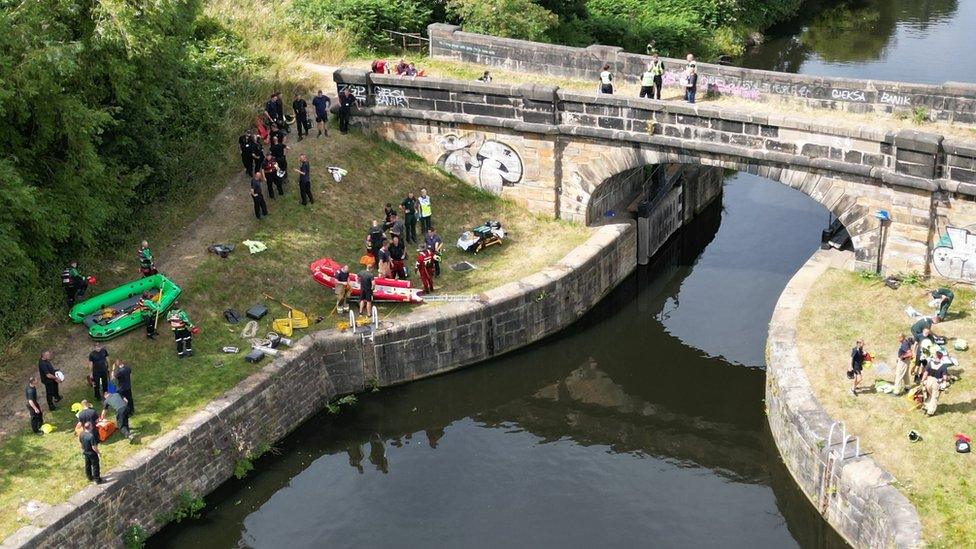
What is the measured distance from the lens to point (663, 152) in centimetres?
3181

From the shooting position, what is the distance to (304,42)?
41656 millimetres

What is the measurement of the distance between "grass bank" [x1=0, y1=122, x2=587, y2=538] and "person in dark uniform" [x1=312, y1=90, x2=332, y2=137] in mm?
493

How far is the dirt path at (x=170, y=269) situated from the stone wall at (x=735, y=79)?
25.5 feet

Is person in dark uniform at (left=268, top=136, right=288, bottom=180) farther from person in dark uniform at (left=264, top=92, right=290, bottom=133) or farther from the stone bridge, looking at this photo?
the stone bridge

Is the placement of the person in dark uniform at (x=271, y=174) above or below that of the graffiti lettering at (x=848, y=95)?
below

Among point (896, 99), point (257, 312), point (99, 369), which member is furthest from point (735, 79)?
point (99, 369)

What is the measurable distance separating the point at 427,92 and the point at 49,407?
14956 mm

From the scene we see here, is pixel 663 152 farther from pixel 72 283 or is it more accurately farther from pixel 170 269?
pixel 72 283

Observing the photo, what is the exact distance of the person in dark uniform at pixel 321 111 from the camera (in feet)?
115

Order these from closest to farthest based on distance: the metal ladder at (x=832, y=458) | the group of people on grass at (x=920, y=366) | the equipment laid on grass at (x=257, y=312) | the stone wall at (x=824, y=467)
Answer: the stone wall at (x=824, y=467), the metal ladder at (x=832, y=458), the group of people on grass at (x=920, y=366), the equipment laid on grass at (x=257, y=312)

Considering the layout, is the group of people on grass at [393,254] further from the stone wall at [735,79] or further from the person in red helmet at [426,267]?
the stone wall at [735,79]

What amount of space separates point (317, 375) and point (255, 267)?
3.96m

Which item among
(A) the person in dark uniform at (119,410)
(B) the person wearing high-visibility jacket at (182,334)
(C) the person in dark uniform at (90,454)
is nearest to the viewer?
(C) the person in dark uniform at (90,454)

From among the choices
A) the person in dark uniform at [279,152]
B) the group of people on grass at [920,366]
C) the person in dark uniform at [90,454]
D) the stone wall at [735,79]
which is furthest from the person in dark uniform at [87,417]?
the stone wall at [735,79]
